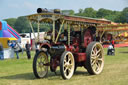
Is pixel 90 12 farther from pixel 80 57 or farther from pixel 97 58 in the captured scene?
pixel 80 57


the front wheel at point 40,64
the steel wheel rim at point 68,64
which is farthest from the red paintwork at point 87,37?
the front wheel at point 40,64

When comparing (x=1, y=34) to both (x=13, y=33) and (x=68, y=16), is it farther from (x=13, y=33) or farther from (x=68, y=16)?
(x=68, y=16)

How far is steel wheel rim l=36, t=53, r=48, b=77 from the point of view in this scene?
9211 millimetres

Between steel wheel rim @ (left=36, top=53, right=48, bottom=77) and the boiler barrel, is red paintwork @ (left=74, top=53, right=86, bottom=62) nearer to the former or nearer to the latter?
the boiler barrel

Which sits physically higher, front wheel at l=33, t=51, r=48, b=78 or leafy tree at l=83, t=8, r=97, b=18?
front wheel at l=33, t=51, r=48, b=78

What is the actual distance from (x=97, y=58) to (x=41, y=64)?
246 centimetres

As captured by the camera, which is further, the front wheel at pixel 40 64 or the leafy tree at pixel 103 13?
the leafy tree at pixel 103 13

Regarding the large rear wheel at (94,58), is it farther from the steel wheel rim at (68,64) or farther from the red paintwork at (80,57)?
the steel wheel rim at (68,64)

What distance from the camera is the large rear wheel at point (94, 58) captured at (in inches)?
375

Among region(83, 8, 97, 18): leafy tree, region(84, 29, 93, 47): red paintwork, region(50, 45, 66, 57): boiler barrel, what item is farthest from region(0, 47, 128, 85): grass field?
region(83, 8, 97, 18): leafy tree

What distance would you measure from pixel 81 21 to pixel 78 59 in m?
1.56

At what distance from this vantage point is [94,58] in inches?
393

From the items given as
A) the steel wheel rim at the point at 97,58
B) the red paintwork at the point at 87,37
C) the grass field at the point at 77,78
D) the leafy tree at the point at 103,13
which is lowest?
the leafy tree at the point at 103,13

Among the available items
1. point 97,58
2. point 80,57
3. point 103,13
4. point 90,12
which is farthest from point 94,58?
point 90,12
